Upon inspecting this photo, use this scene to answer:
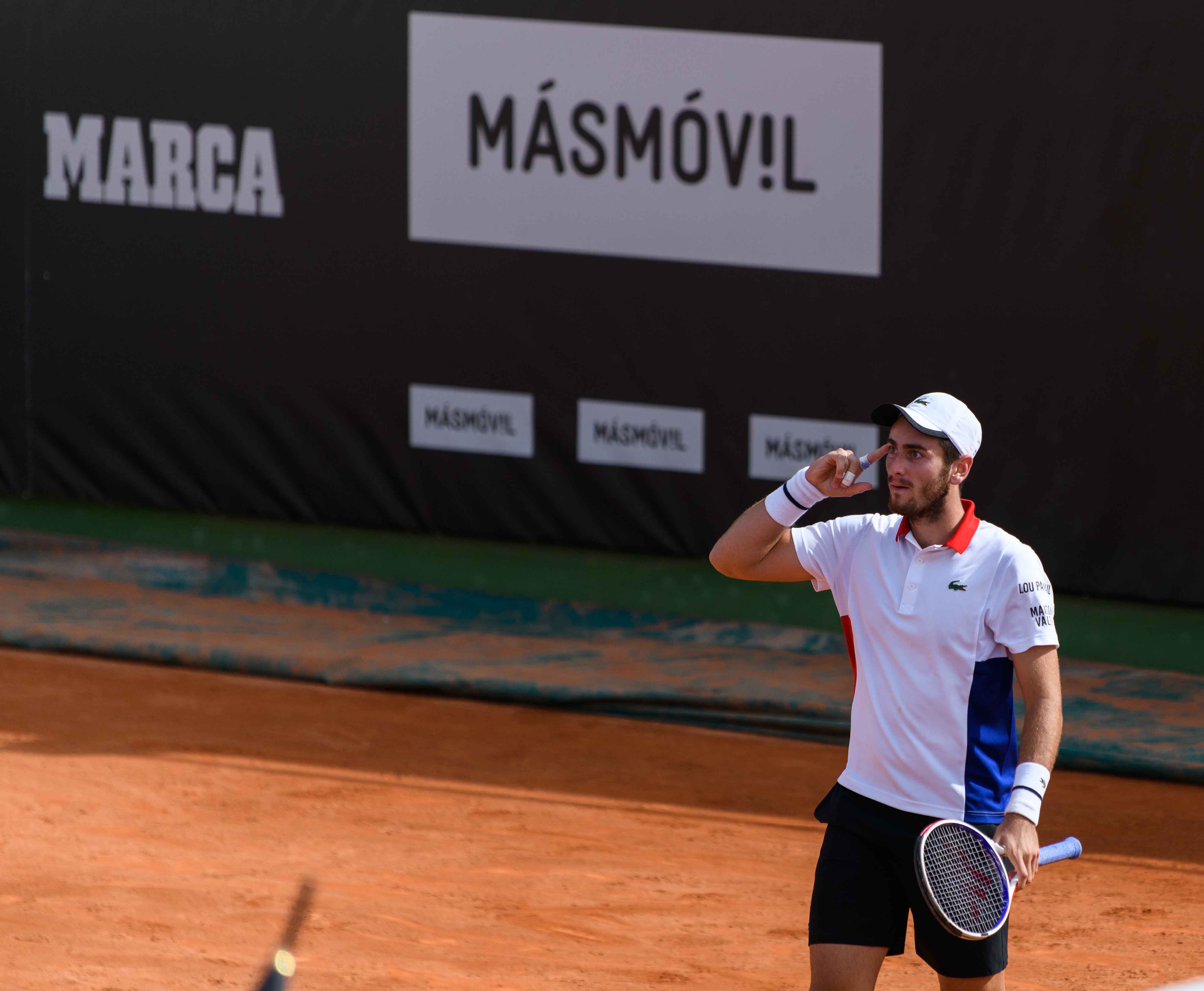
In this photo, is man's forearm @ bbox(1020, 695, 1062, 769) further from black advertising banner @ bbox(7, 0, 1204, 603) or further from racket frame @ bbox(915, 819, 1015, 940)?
black advertising banner @ bbox(7, 0, 1204, 603)

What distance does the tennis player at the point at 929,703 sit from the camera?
4211 millimetres

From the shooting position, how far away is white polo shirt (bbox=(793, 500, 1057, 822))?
4246 mm

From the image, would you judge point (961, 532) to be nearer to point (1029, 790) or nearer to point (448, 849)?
point (1029, 790)

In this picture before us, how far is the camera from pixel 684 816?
24.3ft

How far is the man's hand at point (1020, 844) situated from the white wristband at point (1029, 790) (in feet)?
0.05

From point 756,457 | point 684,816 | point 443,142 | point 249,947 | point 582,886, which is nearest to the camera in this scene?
point 249,947

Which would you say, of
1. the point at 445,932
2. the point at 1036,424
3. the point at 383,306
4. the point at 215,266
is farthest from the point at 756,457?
the point at 445,932

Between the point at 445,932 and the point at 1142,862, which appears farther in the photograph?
the point at 1142,862

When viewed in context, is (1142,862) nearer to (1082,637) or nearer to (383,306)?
(1082,637)

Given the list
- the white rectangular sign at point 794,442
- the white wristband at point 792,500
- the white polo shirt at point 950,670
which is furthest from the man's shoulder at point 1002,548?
the white rectangular sign at point 794,442

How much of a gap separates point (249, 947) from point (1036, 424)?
484cm

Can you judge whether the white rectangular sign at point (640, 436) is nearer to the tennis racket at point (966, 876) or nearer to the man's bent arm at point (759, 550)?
the man's bent arm at point (759, 550)

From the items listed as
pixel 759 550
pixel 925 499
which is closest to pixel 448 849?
pixel 759 550

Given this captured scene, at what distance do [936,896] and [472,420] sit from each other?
6869 mm
